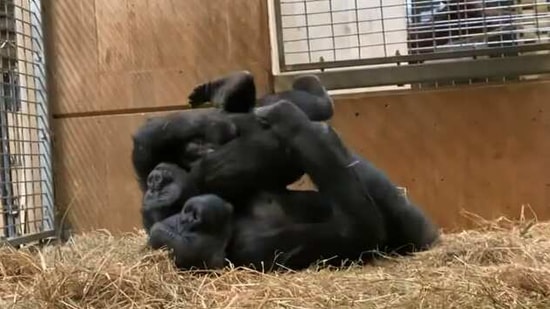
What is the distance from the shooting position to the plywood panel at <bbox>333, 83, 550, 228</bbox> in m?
2.21

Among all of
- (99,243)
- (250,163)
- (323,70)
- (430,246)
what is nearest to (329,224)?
(250,163)

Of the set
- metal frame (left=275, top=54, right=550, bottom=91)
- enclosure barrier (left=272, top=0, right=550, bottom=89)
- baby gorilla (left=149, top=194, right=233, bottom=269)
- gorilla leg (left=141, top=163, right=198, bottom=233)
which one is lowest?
baby gorilla (left=149, top=194, right=233, bottom=269)

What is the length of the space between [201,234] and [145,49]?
1.06m

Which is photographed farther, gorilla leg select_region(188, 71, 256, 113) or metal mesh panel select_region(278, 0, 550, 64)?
metal mesh panel select_region(278, 0, 550, 64)

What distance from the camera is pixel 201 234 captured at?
4.72 feet

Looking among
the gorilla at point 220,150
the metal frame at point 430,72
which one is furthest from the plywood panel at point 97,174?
the gorilla at point 220,150

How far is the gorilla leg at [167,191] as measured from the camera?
1523 millimetres

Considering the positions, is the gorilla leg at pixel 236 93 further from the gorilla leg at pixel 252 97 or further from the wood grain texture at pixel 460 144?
the wood grain texture at pixel 460 144

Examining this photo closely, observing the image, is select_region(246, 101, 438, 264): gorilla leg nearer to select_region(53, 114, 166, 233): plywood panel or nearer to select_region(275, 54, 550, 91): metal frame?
select_region(275, 54, 550, 91): metal frame

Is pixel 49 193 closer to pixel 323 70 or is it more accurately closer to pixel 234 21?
pixel 234 21

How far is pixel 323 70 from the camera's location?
2303 millimetres

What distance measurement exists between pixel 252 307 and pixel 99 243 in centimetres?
96

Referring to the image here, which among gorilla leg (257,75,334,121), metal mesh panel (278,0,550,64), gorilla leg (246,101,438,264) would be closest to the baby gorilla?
gorilla leg (246,101,438,264)

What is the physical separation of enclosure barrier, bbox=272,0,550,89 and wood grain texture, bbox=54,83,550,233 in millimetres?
58
